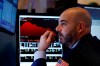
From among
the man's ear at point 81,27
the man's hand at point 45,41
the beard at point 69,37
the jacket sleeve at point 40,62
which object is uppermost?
the man's ear at point 81,27

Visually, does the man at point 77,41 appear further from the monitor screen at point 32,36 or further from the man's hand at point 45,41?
the monitor screen at point 32,36

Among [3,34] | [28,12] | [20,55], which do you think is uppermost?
[28,12]

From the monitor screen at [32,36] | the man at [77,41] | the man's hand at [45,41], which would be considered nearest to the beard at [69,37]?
the man at [77,41]

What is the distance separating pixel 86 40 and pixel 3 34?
59cm

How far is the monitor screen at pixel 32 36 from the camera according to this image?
5.71ft

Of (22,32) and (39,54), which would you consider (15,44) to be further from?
(39,54)

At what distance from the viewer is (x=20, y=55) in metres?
1.74

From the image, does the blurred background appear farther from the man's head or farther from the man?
the man's head

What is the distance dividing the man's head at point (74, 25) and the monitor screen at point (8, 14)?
1.15 ft

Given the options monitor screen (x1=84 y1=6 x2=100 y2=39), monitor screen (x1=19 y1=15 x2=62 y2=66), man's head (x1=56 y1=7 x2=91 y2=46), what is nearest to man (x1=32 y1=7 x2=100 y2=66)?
man's head (x1=56 y1=7 x2=91 y2=46)

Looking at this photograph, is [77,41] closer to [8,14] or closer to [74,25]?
[74,25]

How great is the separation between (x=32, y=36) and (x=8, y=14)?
0.19 m

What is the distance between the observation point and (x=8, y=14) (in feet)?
5.60

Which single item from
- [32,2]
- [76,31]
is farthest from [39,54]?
[32,2]
